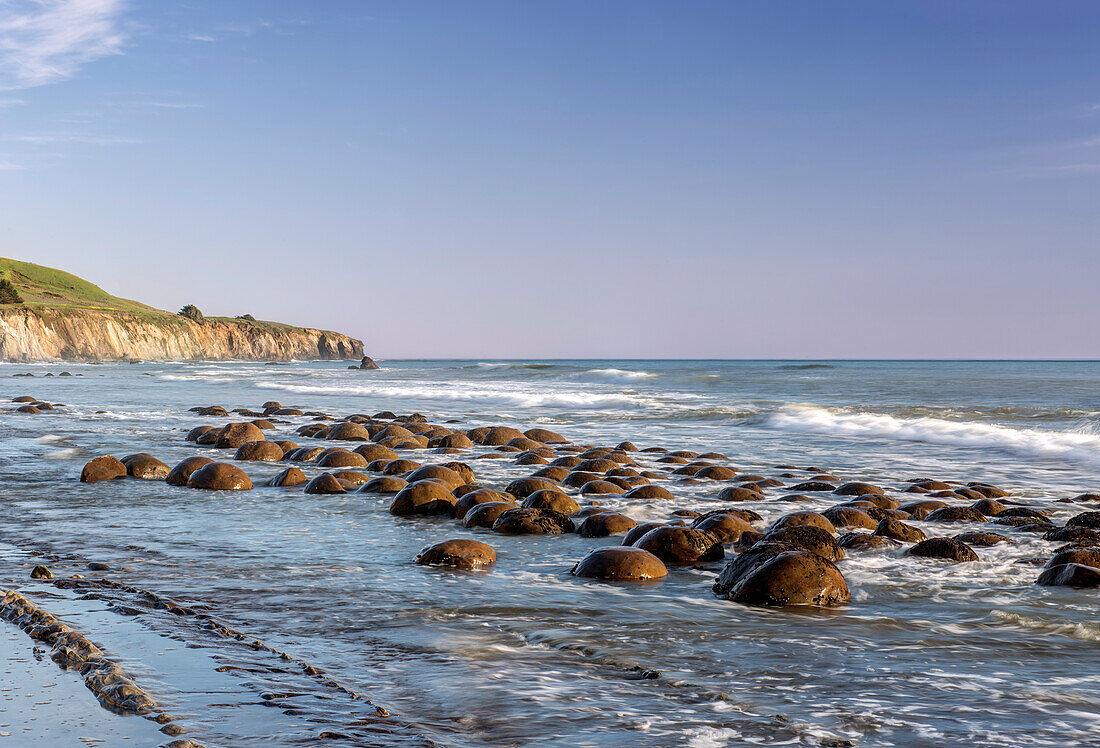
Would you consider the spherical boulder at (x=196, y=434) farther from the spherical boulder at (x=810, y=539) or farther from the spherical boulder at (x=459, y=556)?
the spherical boulder at (x=810, y=539)

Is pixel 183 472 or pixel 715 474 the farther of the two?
pixel 715 474

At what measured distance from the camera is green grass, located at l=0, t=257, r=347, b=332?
109838 millimetres

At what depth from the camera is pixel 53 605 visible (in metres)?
5.63

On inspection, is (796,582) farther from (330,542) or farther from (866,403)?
(866,403)

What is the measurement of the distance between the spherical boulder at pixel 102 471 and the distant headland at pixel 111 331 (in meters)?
96.7

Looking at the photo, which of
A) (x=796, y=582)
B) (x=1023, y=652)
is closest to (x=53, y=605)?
(x=796, y=582)

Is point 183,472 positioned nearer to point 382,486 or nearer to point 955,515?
point 382,486

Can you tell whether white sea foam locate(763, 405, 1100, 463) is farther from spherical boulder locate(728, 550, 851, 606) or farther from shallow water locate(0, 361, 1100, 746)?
spherical boulder locate(728, 550, 851, 606)

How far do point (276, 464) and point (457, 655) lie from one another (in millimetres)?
11020

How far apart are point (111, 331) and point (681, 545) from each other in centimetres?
11794

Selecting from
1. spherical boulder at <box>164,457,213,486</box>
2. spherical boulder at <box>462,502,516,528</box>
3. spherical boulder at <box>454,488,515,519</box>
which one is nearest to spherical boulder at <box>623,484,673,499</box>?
spherical boulder at <box>454,488,515,519</box>

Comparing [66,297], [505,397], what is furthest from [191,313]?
[505,397]

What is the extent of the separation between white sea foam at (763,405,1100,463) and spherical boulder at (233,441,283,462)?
15.5 m

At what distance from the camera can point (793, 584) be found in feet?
21.1
